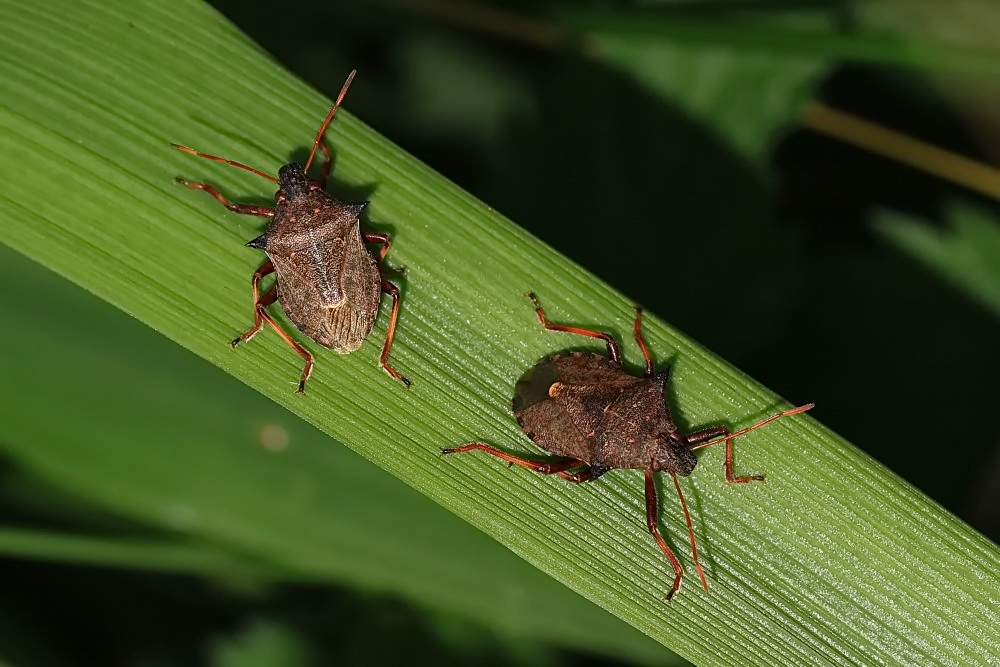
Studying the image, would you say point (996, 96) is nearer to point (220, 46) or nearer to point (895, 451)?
point (895, 451)

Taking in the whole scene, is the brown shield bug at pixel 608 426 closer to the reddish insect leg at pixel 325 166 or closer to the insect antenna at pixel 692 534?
the insect antenna at pixel 692 534

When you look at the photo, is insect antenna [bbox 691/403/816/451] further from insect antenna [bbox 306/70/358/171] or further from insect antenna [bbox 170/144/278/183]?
insect antenna [bbox 170/144/278/183]

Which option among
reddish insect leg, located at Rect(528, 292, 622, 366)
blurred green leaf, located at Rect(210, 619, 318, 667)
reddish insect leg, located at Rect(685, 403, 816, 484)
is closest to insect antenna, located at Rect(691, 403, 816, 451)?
reddish insect leg, located at Rect(685, 403, 816, 484)

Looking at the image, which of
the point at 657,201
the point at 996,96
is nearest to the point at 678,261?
the point at 657,201

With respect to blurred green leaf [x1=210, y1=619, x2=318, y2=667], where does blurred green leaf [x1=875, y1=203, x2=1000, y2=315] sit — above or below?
above

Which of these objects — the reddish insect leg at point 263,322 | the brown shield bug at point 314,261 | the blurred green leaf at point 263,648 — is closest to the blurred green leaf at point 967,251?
the brown shield bug at point 314,261

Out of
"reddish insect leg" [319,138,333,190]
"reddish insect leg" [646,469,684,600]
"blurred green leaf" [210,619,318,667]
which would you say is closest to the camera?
"reddish insect leg" [646,469,684,600]

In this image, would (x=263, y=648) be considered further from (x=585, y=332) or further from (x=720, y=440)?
(x=720, y=440)
